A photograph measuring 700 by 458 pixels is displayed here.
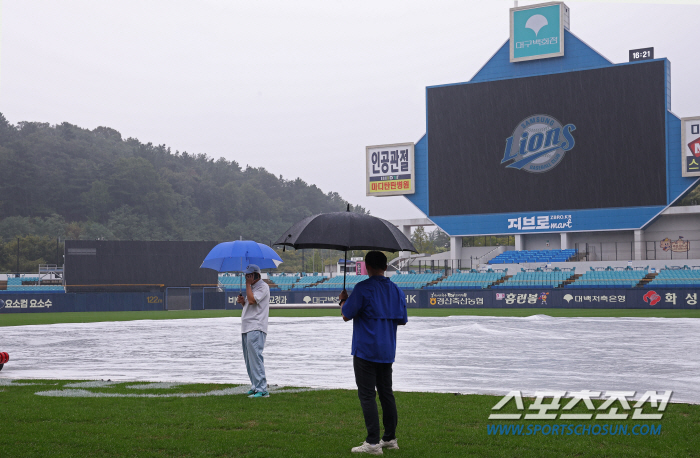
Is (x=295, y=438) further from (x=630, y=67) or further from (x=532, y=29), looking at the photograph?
(x=532, y=29)

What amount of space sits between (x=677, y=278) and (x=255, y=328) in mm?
40879

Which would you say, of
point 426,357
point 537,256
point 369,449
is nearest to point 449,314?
point 426,357

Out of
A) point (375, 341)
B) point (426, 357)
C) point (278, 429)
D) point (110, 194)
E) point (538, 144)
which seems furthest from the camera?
point (110, 194)

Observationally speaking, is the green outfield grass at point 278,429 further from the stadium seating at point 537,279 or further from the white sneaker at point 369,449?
the stadium seating at point 537,279

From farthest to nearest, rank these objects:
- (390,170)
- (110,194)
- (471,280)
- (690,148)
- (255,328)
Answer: (110,194)
(390,170)
(471,280)
(690,148)
(255,328)

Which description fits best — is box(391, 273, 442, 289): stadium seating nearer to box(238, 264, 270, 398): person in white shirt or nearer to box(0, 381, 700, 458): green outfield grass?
box(238, 264, 270, 398): person in white shirt

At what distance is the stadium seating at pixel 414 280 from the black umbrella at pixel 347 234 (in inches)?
1886

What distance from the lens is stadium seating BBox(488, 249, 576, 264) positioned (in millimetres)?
57594

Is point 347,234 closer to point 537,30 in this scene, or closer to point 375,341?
point 375,341

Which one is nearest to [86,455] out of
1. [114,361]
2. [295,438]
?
[295,438]

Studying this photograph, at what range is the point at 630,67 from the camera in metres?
51.9

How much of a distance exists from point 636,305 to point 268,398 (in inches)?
1425

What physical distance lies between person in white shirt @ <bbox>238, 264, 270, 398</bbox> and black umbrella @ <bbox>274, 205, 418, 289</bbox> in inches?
93.6

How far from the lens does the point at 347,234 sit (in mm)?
7953
